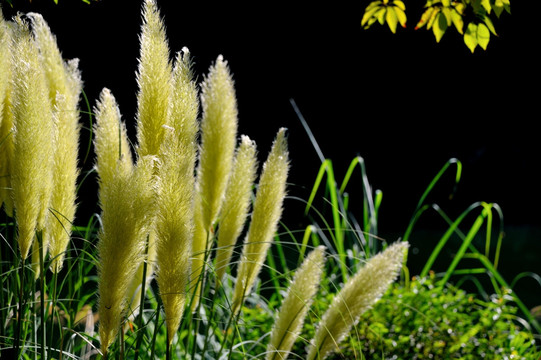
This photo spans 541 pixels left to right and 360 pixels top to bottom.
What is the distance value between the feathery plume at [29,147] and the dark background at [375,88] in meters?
4.59

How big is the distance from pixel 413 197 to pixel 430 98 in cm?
149

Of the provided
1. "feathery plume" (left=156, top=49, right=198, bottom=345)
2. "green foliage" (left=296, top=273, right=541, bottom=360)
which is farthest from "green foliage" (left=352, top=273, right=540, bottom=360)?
"feathery plume" (left=156, top=49, right=198, bottom=345)

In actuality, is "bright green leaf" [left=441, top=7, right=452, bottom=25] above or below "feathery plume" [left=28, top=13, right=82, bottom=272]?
above

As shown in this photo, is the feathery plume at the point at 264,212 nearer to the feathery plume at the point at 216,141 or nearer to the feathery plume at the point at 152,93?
the feathery plume at the point at 216,141

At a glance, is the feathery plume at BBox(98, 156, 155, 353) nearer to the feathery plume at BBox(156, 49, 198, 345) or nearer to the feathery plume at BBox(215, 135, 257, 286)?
the feathery plume at BBox(156, 49, 198, 345)

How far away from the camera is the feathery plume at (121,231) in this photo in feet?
3.34

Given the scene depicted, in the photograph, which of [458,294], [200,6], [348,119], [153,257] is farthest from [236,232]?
[348,119]

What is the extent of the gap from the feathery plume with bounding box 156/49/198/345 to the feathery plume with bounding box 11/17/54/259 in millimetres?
208

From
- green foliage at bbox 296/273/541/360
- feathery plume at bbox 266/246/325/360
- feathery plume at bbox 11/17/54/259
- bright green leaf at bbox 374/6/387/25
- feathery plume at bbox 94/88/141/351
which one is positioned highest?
bright green leaf at bbox 374/6/387/25

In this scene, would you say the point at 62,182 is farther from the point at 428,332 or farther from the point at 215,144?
the point at 428,332

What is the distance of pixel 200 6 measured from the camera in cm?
661

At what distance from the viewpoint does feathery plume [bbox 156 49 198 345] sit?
3.50 ft

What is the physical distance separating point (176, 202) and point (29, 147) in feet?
0.92

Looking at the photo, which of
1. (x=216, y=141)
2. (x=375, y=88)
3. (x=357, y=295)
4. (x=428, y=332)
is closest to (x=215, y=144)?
(x=216, y=141)
